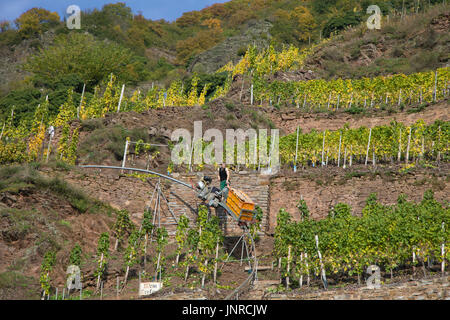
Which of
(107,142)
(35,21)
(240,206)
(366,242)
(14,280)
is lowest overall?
(14,280)

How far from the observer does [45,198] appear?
16844mm

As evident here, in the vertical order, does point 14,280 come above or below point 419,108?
below

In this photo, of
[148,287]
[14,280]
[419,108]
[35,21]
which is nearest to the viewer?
[14,280]

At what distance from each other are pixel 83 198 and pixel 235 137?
884cm

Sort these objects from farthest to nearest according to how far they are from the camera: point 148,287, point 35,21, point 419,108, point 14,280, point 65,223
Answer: point 35,21 < point 419,108 < point 65,223 < point 148,287 < point 14,280

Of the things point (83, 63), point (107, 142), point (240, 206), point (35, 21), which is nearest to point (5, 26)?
point (35, 21)

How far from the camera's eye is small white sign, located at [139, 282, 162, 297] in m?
14.1

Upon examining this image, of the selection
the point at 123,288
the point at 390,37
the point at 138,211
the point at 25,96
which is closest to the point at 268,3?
the point at 390,37

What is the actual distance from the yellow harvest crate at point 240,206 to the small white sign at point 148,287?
324 cm

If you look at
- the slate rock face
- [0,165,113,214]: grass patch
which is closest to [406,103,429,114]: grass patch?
[0,165,113,214]: grass patch

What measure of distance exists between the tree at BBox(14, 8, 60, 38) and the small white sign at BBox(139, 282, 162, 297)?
138 ft

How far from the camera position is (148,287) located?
14.2m

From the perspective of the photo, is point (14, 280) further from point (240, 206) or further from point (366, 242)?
point (366, 242)

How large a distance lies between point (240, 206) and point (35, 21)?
41.7m
